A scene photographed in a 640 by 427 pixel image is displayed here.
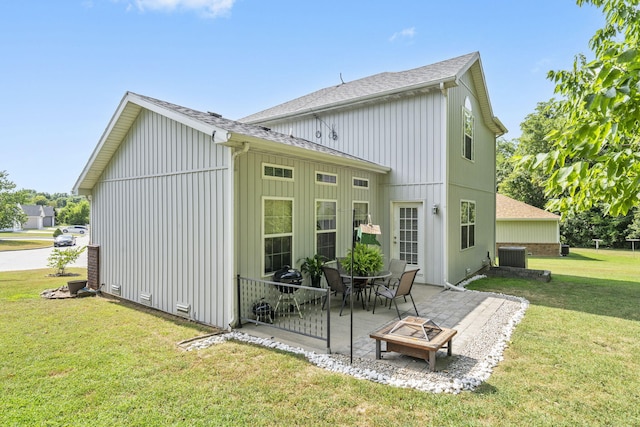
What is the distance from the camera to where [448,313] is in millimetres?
6457

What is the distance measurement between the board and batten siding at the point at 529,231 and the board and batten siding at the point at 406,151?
14761 millimetres

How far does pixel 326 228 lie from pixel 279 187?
5.93 feet

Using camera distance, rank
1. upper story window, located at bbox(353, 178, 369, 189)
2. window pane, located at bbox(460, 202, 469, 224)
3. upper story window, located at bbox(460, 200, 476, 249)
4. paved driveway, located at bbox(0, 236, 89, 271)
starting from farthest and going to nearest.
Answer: paved driveway, located at bbox(0, 236, 89, 271), upper story window, located at bbox(460, 200, 476, 249), window pane, located at bbox(460, 202, 469, 224), upper story window, located at bbox(353, 178, 369, 189)

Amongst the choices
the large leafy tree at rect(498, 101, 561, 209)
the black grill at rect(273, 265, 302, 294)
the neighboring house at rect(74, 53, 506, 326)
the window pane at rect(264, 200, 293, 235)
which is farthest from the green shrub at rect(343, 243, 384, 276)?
the large leafy tree at rect(498, 101, 561, 209)

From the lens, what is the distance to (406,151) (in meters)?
9.34

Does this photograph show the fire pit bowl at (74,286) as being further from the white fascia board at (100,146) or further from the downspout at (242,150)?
the downspout at (242,150)

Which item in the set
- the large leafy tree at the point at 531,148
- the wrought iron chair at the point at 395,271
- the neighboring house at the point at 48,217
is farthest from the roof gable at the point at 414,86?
the neighboring house at the point at 48,217

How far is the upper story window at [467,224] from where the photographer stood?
33.9 ft

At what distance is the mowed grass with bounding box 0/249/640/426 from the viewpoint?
3074 millimetres

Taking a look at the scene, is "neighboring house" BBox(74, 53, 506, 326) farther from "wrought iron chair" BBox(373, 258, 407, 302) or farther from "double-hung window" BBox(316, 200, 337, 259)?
"wrought iron chair" BBox(373, 258, 407, 302)

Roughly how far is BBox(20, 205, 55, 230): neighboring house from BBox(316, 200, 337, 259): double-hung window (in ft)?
249

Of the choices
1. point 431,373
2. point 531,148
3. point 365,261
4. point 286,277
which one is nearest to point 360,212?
point 365,261

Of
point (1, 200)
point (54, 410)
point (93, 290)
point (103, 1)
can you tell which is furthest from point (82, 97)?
point (1, 200)

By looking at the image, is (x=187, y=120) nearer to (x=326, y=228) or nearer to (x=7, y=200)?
(x=326, y=228)
